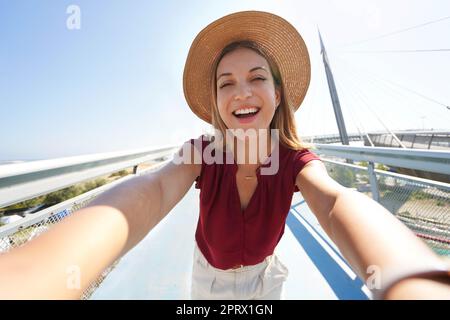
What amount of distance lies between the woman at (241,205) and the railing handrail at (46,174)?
0.28 metres

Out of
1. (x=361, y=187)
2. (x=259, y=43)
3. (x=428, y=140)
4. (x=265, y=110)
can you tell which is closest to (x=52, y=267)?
(x=265, y=110)

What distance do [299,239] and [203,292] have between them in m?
1.54

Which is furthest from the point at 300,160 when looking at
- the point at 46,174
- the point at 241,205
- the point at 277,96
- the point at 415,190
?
the point at 46,174

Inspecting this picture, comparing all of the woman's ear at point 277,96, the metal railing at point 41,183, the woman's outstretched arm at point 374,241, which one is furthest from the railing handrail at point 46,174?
the woman's ear at point 277,96

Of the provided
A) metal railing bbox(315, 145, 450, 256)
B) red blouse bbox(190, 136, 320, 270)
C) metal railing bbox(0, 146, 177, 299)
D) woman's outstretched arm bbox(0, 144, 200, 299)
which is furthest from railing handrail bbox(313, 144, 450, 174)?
metal railing bbox(0, 146, 177, 299)

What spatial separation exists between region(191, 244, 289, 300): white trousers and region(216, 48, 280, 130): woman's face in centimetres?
89

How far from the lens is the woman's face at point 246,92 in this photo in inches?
53.2

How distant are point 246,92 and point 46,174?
108 centimetres

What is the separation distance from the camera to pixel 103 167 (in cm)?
141

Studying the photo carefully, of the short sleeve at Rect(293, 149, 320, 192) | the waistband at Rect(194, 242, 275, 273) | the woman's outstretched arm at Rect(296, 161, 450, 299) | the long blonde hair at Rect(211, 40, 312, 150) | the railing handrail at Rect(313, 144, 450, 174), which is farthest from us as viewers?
the long blonde hair at Rect(211, 40, 312, 150)

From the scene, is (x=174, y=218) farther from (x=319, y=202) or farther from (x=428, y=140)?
(x=428, y=140)

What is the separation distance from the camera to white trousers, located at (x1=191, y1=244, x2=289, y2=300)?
133 cm

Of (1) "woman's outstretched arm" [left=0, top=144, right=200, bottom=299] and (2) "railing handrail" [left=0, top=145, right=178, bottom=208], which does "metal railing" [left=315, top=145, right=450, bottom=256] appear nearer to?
(1) "woman's outstretched arm" [left=0, top=144, right=200, bottom=299]

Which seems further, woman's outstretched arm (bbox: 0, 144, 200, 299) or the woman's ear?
the woman's ear
